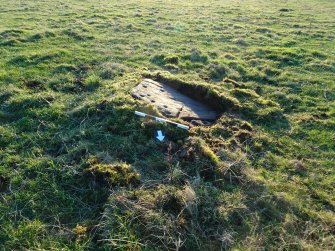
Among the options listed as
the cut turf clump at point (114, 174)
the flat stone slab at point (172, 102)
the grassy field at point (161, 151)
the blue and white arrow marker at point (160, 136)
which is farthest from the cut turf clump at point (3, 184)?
the flat stone slab at point (172, 102)

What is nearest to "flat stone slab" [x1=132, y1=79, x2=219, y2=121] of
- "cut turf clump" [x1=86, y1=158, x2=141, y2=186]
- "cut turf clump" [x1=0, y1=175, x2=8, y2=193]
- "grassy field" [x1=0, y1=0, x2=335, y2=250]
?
"grassy field" [x1=0, y1=0, x2=335, y2=250]

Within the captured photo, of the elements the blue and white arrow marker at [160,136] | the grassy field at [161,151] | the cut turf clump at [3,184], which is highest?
the blue and white arrow marker at [160,136]

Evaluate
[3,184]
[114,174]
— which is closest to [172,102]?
[114,174]

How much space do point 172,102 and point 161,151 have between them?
181 cm

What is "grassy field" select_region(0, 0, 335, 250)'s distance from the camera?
458 cm

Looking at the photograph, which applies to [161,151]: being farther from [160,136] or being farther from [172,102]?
[172,102]

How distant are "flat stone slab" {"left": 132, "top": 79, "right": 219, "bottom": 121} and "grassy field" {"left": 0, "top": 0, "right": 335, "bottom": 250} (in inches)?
10.2

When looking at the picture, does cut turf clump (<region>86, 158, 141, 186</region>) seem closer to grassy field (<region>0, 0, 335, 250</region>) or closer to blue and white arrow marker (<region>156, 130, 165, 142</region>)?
grassy field (<region>0, 0, 335, 250</region>)

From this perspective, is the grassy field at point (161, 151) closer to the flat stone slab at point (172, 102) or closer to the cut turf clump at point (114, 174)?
the cut turf clump at point (114, 174)

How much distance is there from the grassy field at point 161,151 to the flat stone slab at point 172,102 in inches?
10.2

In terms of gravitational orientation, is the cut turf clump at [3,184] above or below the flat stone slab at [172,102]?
below

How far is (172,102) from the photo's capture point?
7547mm

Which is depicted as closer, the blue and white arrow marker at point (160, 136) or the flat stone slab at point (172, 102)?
the blue and white arrow marker at point (160, 136)

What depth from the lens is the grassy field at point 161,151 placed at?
4.58m
